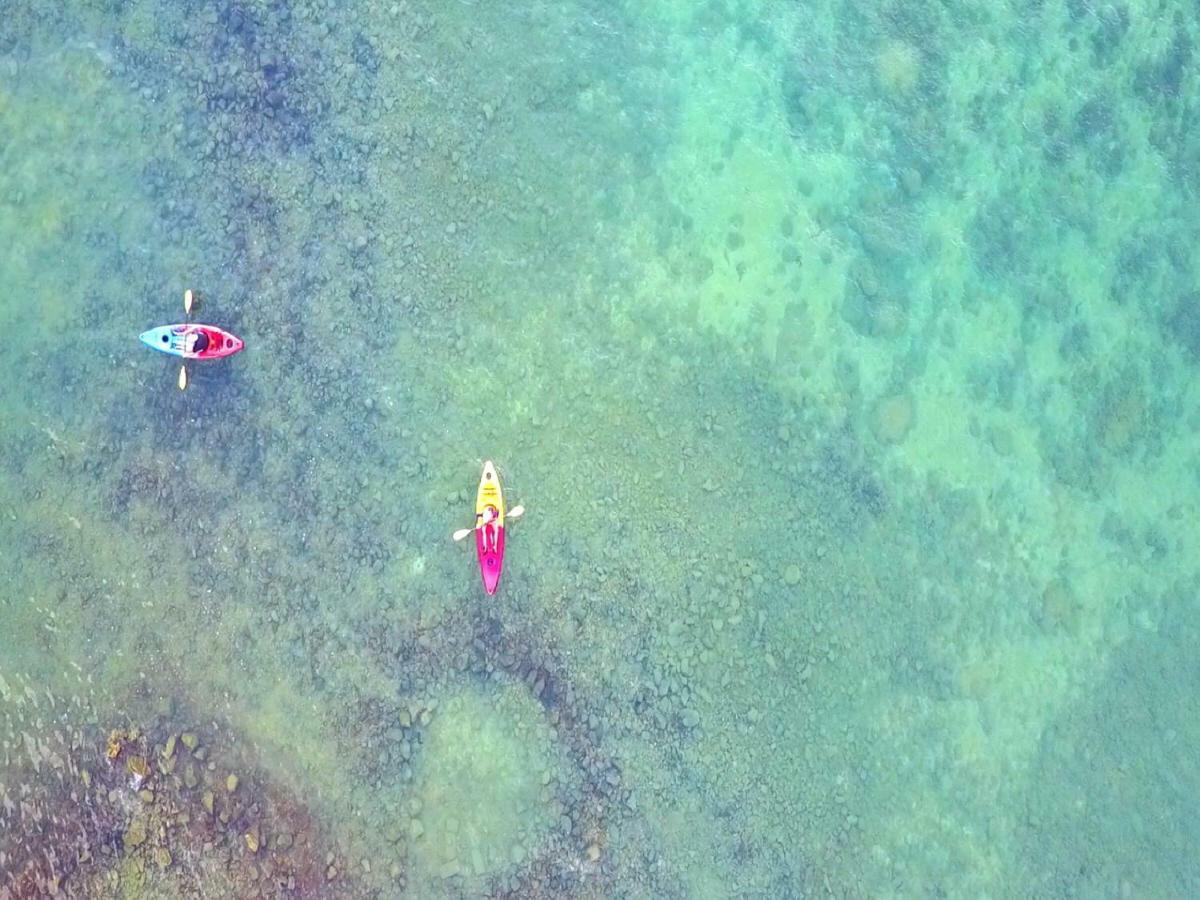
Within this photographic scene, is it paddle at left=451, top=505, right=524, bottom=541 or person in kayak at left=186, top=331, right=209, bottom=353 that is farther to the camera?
paddle at left=451, top=505, right=524, bottom=541

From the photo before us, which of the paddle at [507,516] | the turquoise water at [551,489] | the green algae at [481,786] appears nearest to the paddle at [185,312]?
the turquoise water at [551,489]

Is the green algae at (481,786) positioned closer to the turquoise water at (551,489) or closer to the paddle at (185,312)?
the turquoise water at (551,489)

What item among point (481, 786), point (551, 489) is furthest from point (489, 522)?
point (481, 786)

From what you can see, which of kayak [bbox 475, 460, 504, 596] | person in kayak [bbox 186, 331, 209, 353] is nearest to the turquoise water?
kayak [bbox 475, 460, 504, 596]

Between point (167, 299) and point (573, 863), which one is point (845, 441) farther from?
point (167, 299)

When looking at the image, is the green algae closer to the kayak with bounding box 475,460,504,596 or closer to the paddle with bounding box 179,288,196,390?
the kayak with bounding box 475,460,504,596

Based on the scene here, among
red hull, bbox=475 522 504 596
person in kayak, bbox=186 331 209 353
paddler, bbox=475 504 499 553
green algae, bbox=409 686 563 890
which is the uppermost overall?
person in kayak, bbox=186 331 209 353

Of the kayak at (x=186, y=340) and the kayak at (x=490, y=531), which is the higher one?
the kayak at (x=186, y=340)

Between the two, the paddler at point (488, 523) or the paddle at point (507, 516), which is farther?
the paddle at point (507, 516)
